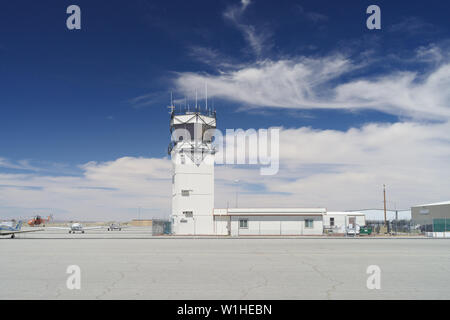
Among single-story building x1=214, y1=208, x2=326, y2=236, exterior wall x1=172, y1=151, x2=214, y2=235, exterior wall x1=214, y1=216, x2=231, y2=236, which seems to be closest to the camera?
exterior wall x1=172, y1=151, x2=214, y2=235

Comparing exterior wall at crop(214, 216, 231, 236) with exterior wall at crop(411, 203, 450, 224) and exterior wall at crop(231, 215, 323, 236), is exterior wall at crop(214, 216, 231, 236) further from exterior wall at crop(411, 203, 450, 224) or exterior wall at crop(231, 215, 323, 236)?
exterior wall at crop(411, 203, 450, 224)

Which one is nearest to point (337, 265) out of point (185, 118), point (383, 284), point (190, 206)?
point (383, 284)

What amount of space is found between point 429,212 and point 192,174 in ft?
199

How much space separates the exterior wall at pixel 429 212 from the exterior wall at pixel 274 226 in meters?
38.0

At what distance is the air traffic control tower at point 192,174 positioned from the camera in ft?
158

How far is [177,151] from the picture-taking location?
4966 cm

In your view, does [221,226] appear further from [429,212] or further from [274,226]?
[429,212]

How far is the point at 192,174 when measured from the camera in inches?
1914

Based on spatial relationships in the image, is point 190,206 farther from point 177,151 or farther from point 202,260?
point 202,260

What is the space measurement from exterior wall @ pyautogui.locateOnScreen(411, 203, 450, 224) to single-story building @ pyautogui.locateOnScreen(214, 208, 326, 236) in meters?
37.2

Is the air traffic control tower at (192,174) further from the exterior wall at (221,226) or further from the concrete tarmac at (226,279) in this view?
the concrete tarmac at (226,279)

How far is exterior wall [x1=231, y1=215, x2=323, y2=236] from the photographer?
162 ft

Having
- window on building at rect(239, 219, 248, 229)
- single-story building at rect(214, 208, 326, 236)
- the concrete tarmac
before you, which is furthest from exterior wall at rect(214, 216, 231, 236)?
the concrete tarmac
